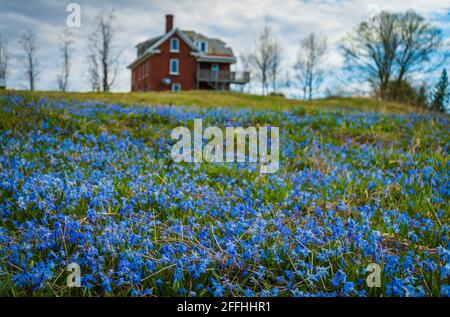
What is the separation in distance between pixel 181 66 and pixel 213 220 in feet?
92.6

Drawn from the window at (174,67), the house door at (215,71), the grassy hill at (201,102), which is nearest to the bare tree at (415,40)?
the grassy hill at (201,102)

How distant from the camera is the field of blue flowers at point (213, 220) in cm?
247

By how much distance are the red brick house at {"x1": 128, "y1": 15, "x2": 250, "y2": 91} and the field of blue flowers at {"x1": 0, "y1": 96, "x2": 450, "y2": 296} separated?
1973 cm

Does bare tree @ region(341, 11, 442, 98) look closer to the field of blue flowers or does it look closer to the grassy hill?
the field of blue flowers

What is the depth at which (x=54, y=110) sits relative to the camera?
30.8 feet

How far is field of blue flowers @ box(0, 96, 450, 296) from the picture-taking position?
2.47 m

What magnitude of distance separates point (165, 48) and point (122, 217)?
26333mm

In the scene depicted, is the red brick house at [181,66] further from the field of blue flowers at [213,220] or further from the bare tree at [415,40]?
the field of blue flowers at [213,220]

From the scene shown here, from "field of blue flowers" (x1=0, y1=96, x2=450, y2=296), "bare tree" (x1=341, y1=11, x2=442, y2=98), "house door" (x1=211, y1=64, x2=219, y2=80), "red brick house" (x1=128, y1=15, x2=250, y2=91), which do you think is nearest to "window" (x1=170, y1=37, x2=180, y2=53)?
"red brick house" (x1=128, y1=15, x2=250, y2=91)

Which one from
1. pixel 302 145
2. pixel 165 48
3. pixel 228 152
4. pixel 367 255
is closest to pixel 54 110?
pixel 228 152

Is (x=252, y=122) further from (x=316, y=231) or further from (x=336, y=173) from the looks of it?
(x=316, y=231)

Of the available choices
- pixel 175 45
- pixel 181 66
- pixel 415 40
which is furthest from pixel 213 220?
A: pixel 181 66

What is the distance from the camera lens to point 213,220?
3.76 m

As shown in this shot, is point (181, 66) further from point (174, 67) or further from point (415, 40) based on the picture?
point (415, 40)
